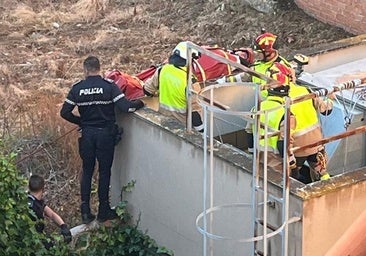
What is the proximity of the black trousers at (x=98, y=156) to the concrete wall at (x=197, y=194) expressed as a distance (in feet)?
0.63

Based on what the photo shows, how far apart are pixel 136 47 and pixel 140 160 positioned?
8106 mm

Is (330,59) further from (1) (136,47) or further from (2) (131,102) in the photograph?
(1) (136,47)

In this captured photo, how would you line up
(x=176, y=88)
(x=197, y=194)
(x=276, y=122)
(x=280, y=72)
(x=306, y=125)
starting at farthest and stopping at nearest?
(x=280, y=72)
(x=176, y=88)
(x=197, y=194)
(x=306, y=125)
(x=276, y=122)

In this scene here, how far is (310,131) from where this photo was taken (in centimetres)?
732

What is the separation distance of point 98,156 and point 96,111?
1.54ft

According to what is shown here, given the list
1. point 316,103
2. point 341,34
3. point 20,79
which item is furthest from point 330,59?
point 20,79

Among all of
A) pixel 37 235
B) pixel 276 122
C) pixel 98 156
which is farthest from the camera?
pixel 98 156

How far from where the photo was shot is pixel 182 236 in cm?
793

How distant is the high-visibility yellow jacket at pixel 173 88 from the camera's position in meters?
8.05

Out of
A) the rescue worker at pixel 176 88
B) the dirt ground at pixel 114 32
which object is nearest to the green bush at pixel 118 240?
the rescue worker at pixel 176 88

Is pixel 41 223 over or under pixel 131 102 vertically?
under

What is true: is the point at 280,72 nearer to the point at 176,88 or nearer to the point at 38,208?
the point at 176,88

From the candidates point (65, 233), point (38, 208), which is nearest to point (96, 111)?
point (38, 208)

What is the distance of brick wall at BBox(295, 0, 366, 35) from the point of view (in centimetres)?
1459
